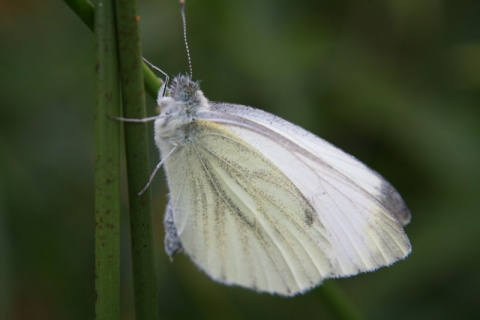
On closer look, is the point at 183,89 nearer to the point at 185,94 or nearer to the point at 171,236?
the point at 185,94

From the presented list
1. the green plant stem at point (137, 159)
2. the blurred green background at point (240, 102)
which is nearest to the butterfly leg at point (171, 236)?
the green plant stem at point (137, 159)

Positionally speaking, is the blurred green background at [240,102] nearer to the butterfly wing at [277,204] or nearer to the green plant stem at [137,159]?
the butterfly wing at [277,204]

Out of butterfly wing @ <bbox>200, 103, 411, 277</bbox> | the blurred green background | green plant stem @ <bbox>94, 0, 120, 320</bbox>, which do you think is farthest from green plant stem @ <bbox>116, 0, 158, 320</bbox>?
the blurred green background

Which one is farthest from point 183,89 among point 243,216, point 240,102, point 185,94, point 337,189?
point 240,102

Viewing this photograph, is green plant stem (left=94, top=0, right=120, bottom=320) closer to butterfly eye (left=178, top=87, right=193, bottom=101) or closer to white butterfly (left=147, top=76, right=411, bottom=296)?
white butterfly (left=147, top=76, right=411, bottom=296)

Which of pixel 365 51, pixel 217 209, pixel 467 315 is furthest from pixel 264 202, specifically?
pixel 365 51

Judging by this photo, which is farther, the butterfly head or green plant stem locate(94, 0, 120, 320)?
the butterfly head
